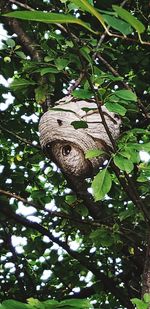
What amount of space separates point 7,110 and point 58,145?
3.24 ft

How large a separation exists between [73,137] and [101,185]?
0.42 metres

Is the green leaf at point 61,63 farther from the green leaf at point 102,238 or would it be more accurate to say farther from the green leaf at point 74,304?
the green leaf at point 74,304

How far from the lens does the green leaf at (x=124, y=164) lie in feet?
4.18

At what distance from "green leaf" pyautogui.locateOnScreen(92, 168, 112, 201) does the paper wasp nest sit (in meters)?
0.38

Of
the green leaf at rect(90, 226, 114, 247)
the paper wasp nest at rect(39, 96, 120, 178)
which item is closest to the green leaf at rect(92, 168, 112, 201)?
the paper wasp nest at rect(39, 96, 120, 178)

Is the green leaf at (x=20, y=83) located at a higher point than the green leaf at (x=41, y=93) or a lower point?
lower

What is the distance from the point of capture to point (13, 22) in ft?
8.21

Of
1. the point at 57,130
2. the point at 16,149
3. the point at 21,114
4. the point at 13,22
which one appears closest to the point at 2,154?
the point at 16,149

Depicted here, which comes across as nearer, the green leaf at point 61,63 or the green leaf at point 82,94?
the green leaf at point 82,94

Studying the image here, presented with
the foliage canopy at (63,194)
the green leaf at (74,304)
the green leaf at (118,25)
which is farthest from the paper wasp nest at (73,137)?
the green leaf at (74,304)

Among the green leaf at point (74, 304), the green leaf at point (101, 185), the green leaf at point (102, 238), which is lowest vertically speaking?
the green leaf at point (74, 304)

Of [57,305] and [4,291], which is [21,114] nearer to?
[4,291]

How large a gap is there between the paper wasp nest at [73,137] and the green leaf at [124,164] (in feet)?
1.36

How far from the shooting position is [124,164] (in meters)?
1.29
